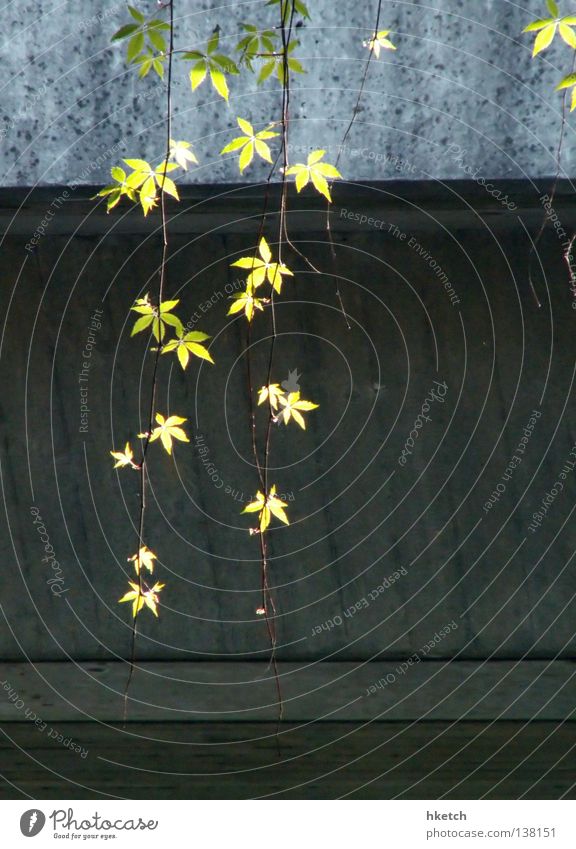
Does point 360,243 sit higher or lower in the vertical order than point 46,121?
higher

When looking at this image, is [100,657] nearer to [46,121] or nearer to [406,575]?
[406,575]

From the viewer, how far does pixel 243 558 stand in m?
3.51

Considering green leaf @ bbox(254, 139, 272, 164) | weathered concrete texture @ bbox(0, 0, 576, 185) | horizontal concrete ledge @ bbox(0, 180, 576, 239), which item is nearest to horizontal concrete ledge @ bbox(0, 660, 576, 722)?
horizontal concrete ledge @ bbox(0, 180, 576, 239)

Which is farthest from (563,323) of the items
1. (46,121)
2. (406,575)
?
(46,121)

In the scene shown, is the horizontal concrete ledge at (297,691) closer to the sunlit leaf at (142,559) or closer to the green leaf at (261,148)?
the sunlit leaf at (142,559)

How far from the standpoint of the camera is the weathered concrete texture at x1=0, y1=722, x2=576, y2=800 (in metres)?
3.24

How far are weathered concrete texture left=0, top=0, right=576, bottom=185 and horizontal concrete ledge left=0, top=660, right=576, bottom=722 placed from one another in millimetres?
1777

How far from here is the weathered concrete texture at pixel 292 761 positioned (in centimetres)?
324

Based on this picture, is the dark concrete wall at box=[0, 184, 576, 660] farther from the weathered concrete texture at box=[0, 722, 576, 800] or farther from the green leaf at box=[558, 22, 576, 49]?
the green leaf at box=[558, 22, 576, 49]

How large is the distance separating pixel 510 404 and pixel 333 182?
1153 mm

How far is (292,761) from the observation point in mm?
3400

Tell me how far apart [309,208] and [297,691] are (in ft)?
5.66

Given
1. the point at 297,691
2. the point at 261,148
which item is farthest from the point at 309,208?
the point at 297,691

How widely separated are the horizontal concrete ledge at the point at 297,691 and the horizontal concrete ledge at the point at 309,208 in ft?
5.12
